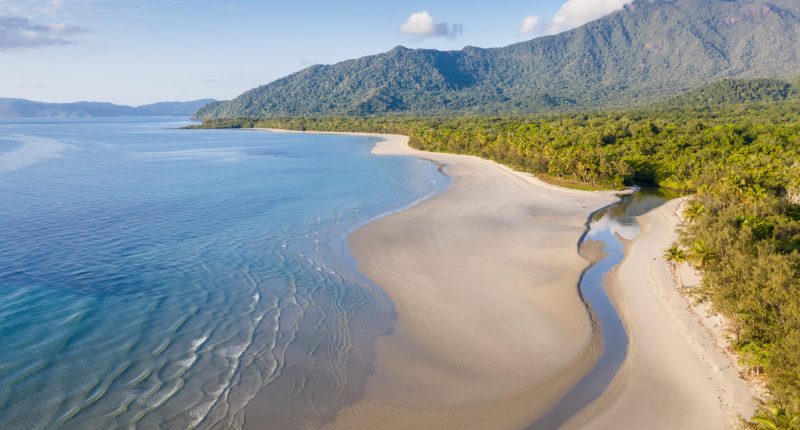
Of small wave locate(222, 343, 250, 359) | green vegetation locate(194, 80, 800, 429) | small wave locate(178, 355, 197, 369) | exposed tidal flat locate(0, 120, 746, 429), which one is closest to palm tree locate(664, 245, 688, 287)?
green vegetation locate(194, 80, 800, 429)

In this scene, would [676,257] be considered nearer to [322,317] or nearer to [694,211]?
[694,211]

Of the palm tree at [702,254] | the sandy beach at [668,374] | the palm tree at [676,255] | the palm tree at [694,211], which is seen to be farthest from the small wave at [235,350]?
the palm tree at [694,211]

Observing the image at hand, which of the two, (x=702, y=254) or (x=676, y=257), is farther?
(x=676, y=257)

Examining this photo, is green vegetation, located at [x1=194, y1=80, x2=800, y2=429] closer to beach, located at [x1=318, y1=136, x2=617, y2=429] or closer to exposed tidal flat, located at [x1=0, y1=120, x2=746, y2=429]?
exposed tidal flat, located at [x1=0, y1=120, x2=746, y2=429]

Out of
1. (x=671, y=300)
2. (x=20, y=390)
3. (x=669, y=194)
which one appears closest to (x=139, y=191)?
(x=20, y=390)

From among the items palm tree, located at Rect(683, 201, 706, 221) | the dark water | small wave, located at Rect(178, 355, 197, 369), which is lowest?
the dark water


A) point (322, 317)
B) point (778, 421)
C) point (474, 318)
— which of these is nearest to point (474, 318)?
point (474, 318)
